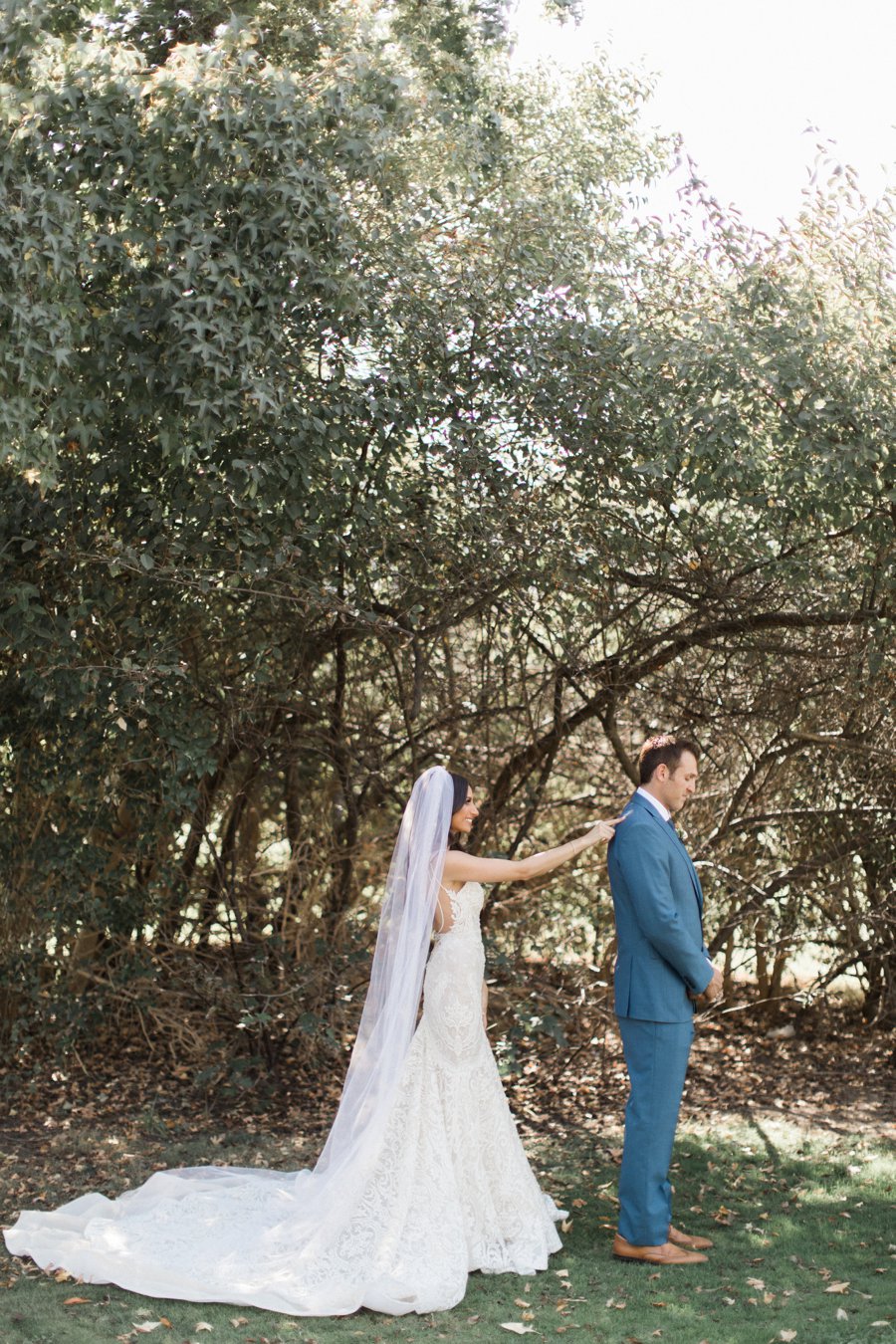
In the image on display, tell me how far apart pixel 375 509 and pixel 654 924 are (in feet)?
7.88

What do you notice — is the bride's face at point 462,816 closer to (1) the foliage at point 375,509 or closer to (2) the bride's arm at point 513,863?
(2) the bride's arm at point 513,863

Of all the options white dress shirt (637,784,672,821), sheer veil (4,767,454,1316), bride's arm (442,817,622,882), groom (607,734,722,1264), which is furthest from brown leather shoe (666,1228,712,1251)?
white dress shirt (637,784,672,821)

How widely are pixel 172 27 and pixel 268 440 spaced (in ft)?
10.7

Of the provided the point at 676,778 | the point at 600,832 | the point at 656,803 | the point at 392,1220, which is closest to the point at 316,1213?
the point at 392,1220

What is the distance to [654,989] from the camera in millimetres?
4766

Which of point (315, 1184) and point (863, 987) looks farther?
point (863, 987)

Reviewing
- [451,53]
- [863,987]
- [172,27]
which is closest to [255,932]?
[863,987]

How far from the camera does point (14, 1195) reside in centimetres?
557

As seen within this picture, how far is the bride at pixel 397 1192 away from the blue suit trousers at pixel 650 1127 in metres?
0.36

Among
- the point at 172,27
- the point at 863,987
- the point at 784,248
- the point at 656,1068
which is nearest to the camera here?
the point at 656,1068

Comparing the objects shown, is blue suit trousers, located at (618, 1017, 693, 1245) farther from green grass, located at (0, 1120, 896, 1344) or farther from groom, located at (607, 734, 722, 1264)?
green grass, located at (0, 1120, 896, 1344)

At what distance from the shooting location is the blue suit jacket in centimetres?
471

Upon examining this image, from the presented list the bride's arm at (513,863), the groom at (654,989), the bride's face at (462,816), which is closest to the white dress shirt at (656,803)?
the groom at (654,989)

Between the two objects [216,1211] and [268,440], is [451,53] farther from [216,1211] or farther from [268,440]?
[216,1211]
